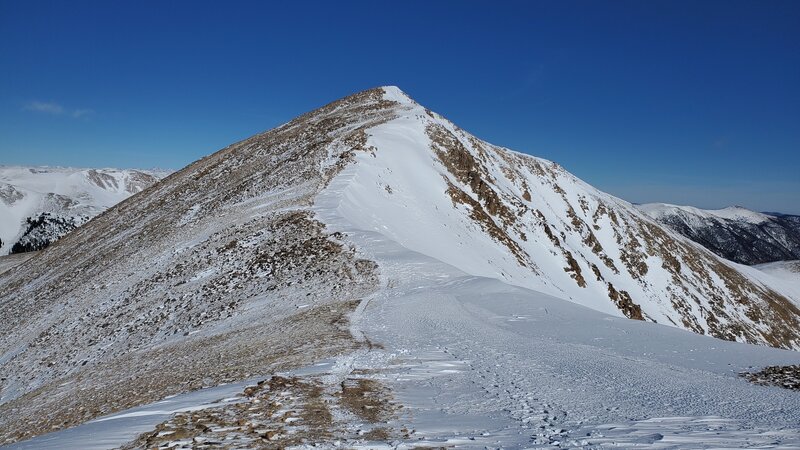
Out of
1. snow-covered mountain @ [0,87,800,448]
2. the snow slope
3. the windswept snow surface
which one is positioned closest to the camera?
the windswept snow surface

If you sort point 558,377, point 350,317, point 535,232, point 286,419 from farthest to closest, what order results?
point 535,232, point 350,317, point 558,377, point 286,419

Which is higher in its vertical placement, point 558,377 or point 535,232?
point 535,232

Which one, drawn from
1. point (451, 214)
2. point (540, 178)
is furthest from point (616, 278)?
point (451, 214)

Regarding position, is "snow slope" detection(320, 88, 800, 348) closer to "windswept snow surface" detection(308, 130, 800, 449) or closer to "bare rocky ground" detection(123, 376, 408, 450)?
"windswept snow surface" detection(308, 130, 800, 449)

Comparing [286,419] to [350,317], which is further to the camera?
[350,317]

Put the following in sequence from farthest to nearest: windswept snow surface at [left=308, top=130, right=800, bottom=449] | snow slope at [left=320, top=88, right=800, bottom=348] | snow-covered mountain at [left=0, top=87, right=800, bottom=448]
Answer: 1. snow slope at [left=320, top=88, right=800, bottom=348]
2. snow-covered mountain at [left=0, top=87, right=800, bottom=448]
3. windswept snow surface at [left=308, top=130, right=800, bottom=449]

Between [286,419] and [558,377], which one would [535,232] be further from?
[286,419]

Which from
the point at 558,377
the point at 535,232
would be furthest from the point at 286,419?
the point at 535,232

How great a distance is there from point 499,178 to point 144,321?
154 feet

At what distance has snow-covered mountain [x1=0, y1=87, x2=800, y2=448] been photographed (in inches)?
294

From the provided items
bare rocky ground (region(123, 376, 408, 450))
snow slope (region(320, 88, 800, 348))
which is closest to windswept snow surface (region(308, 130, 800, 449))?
bare rocky ground (region(123, 376, 408, 450))

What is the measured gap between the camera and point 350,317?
16031 millimetres

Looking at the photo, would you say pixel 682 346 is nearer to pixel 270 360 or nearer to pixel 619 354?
pixel 619 354

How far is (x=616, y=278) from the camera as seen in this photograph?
2502 inches
